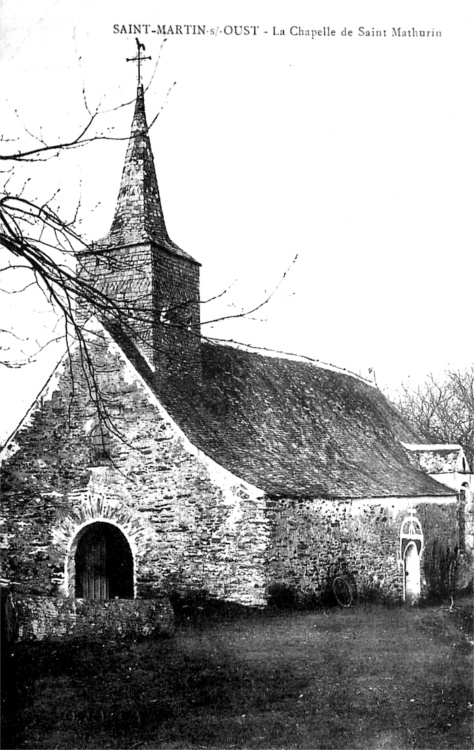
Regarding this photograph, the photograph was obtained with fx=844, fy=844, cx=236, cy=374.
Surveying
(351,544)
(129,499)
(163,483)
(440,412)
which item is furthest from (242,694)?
(440,412)

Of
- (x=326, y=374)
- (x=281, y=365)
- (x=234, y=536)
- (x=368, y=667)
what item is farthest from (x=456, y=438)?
(x=368, y=667)

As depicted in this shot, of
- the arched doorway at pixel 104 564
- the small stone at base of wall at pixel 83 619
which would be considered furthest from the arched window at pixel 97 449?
the small stone at base of wall at pixel 83 619

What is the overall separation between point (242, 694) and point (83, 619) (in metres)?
2.57

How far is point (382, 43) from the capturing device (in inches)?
398

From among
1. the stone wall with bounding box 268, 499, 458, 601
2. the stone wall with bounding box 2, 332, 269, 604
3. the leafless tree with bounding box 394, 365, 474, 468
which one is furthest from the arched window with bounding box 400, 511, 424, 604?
the stone wall with bounding box 2, 332, 269, 604

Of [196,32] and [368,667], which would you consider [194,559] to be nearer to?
[368,667]

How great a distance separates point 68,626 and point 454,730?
504 cm

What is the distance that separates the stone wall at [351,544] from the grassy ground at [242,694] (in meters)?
3.46

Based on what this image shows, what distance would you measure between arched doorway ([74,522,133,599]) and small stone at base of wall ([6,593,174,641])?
4776 mm

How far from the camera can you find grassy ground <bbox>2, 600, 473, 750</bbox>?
8.98 m

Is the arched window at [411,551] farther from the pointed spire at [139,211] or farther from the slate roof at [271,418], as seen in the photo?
the pointed spire at [139,211]

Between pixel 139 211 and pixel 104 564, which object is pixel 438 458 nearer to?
pixel 104 564

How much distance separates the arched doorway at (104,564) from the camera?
55.6ft

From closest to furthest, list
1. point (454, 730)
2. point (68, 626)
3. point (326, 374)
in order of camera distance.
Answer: point (454, 730), point (68, 626), point (326, 374)
